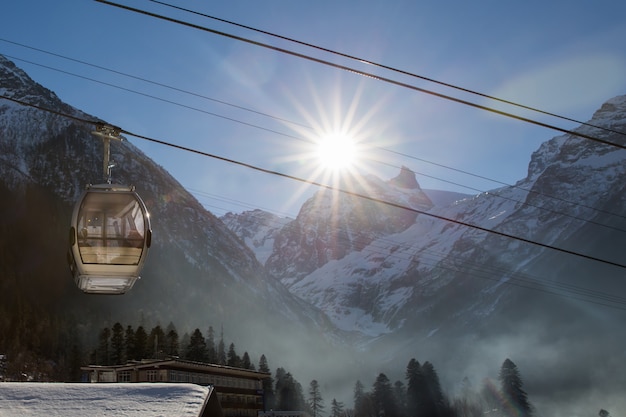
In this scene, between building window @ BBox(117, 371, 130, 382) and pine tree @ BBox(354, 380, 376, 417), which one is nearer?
building window @ BBox(117, 371, 130, 382)

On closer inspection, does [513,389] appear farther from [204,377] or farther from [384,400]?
[204,377]

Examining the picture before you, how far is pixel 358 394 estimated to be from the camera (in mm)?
188250

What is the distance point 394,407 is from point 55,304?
3381 inches

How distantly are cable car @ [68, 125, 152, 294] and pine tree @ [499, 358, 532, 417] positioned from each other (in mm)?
145146

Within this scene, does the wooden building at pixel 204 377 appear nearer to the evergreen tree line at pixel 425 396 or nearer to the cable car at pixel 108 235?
the cable car at pixel 108 235

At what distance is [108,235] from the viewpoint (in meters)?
14.0

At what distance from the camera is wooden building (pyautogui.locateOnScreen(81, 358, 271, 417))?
73375mm

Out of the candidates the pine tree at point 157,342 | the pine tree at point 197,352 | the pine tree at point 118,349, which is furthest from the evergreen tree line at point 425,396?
the pine tree at point 118,349

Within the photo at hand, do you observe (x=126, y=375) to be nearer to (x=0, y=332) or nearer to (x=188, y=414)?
(x=188, y=414)

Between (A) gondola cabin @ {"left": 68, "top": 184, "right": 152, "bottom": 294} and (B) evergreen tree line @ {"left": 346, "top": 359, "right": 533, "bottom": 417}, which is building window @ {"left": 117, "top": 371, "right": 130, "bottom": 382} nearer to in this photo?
(A) gondola cabin @ {"left": 68, "top": 184, "right": 152, "bottom": 294}

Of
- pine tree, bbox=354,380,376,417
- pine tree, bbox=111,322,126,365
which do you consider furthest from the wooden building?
pine tree, bbox=354,380,376,417

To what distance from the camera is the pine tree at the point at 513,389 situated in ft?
485

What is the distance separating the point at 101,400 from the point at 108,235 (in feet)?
34.6

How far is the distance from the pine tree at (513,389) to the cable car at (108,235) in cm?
14515
